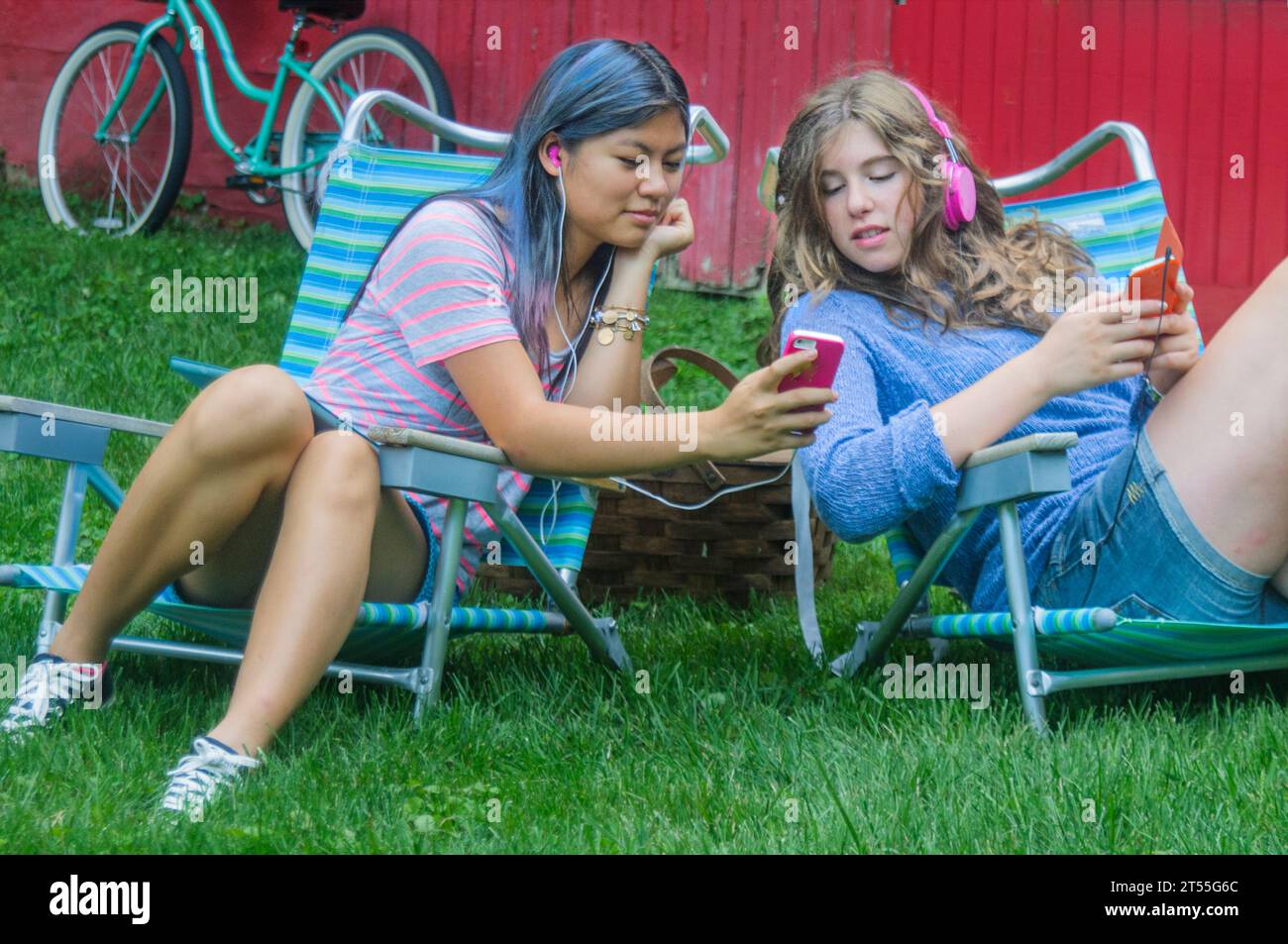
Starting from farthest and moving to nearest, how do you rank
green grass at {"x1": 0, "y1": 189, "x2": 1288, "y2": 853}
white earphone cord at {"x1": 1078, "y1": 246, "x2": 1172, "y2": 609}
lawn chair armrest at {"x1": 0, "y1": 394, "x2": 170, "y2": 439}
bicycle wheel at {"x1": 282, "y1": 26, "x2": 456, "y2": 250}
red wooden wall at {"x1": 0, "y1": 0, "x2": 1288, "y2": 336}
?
1. red wooden wall at {"x1": 0, "y1": 0, "x2": 1288, "y2": 336}
2. bicycle wheel at {"x1": 282, "y1": 26, "x2": 456, "y2": 250}
3. lawn chair armrest at {"x1": 0, "y1": 394, "x2": 170, "y2": 439}
4. white earphone cord at {"x1": 1078, "y1": 246, "x2": 1172, "y2": 609}
5. green grass at {"x1": 0, "y1": 189, "x2": 1288, "y2": 853}

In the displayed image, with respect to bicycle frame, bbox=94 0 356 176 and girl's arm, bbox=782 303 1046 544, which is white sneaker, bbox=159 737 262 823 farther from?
bicycle frame, bbox=94 0 356 176

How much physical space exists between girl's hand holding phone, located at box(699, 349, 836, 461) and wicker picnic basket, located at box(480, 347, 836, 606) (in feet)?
4.00

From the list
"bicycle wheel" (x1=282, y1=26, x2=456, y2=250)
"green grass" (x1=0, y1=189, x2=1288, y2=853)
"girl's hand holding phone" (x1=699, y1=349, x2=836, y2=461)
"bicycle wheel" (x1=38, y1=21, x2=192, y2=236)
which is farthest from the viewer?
"bicycle wheel" (x1=38, y1=21, x2=192, y2=236)

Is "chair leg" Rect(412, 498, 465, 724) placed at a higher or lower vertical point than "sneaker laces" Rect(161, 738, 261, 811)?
higher

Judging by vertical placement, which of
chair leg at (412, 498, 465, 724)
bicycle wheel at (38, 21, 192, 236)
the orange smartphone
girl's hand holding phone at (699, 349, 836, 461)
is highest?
bicycle wheel at (38, 21, 192, 236)

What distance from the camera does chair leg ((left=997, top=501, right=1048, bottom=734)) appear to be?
2.34 meters

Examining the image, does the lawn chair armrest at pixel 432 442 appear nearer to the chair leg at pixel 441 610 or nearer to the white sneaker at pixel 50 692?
the chair leg at pixel 441 610

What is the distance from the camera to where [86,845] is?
191 cm

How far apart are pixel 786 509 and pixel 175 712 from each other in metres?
1.47

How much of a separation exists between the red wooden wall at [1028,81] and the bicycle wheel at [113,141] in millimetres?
1486

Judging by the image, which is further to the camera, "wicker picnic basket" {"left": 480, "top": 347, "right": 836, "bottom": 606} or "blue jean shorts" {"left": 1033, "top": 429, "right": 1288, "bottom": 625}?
"wicker picnic basket" {"left": 480, "top": 347, "right": 836, "bottom": 606}

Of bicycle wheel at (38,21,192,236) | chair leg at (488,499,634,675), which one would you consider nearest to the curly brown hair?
chair leg at (488,499,634,675)
